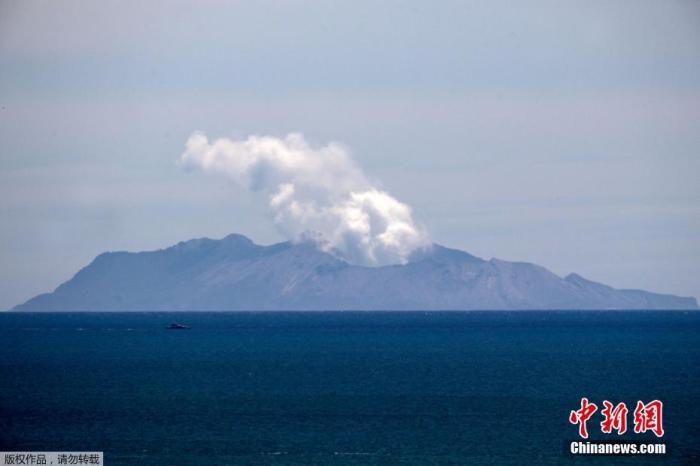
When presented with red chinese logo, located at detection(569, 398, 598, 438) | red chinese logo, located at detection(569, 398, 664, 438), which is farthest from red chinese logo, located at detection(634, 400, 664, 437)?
red chinese logo, located at detection(569, 398, 598, 438)

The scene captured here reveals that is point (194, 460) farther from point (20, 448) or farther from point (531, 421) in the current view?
point (531, 421)

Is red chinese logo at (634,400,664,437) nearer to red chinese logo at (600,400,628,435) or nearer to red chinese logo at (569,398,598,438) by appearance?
red chinese logo at (600,400,628,435)

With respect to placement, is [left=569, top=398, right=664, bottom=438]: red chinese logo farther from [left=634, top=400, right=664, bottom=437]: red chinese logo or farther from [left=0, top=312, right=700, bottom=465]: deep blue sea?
[left=0, top=312, right=700, bottom=465]: deep blue sea

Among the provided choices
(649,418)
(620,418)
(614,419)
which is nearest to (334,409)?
(614,419)

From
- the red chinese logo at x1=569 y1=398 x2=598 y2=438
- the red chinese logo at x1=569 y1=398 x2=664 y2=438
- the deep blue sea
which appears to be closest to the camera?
the deep blue sea

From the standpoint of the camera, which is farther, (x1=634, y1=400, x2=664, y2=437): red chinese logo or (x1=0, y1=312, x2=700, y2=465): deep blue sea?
(x1=634, y1=400, x2=664, y2=437): red chinese logo

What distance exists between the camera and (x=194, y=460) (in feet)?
271

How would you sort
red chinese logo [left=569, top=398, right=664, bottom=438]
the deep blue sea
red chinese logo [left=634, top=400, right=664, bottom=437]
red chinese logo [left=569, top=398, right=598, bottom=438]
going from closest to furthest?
the deep blue sea < red chinese logo [left=634, top=400, right=664, bottom=437] < red chinese logo [left=569, top=398, right=664, bottom=438] < red chinese logo [left=569, top=398, right=598, bottom=438]

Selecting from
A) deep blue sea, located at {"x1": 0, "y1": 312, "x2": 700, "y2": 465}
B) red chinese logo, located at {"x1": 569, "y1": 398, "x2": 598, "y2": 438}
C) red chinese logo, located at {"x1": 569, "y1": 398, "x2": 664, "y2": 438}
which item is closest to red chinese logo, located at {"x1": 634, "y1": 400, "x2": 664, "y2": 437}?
red chinese logo, located at {"x1": 569, "y1": 398, "x2": 664, "y2": 438}

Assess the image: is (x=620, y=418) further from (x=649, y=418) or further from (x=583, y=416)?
(x=583, y=416)

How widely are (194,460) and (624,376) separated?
291 feet

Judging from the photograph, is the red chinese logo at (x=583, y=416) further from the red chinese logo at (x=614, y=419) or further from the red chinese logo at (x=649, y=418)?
the red chinese logo at (x=649, y=418)

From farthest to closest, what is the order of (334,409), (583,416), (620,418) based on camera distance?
(334,409) → (583,416) → (620,418)

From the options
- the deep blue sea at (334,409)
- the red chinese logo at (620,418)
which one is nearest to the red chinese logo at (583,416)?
the red chinese logo at (620,418)
